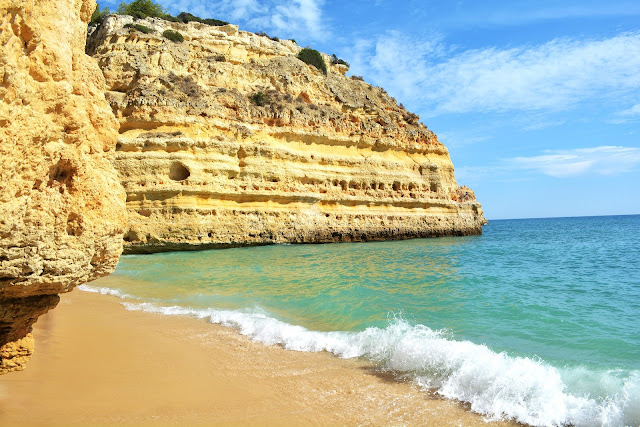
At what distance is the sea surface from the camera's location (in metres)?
4.54

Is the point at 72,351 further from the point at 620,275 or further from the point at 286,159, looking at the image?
the point at 286,159

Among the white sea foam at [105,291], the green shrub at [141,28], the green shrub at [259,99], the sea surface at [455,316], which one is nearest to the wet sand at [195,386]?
the sea surface at [455,316]

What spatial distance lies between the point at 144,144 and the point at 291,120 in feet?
29.8

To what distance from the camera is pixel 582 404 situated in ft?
13.8

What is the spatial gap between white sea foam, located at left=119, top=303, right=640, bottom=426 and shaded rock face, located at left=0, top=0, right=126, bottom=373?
365 centimetres

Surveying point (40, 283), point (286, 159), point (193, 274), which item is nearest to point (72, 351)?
point (40, 283)

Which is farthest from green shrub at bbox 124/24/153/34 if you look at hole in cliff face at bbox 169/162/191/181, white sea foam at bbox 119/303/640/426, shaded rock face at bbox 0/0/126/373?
shaded rock face at bbox 0/0/126/373

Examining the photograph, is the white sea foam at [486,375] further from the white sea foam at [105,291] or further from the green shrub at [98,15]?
the green shrub at [98,15]

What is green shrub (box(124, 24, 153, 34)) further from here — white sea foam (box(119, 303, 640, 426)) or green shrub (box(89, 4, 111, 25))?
white sea foam (box(119, 303, 640, 426))

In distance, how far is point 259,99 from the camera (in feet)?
85.0

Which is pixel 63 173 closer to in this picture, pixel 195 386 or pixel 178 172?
pixel 195 386

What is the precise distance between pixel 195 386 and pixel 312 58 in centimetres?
3224

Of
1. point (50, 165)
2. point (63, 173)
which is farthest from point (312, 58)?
point (50, 165)

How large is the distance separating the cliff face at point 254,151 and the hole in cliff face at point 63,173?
17706 millimetres
